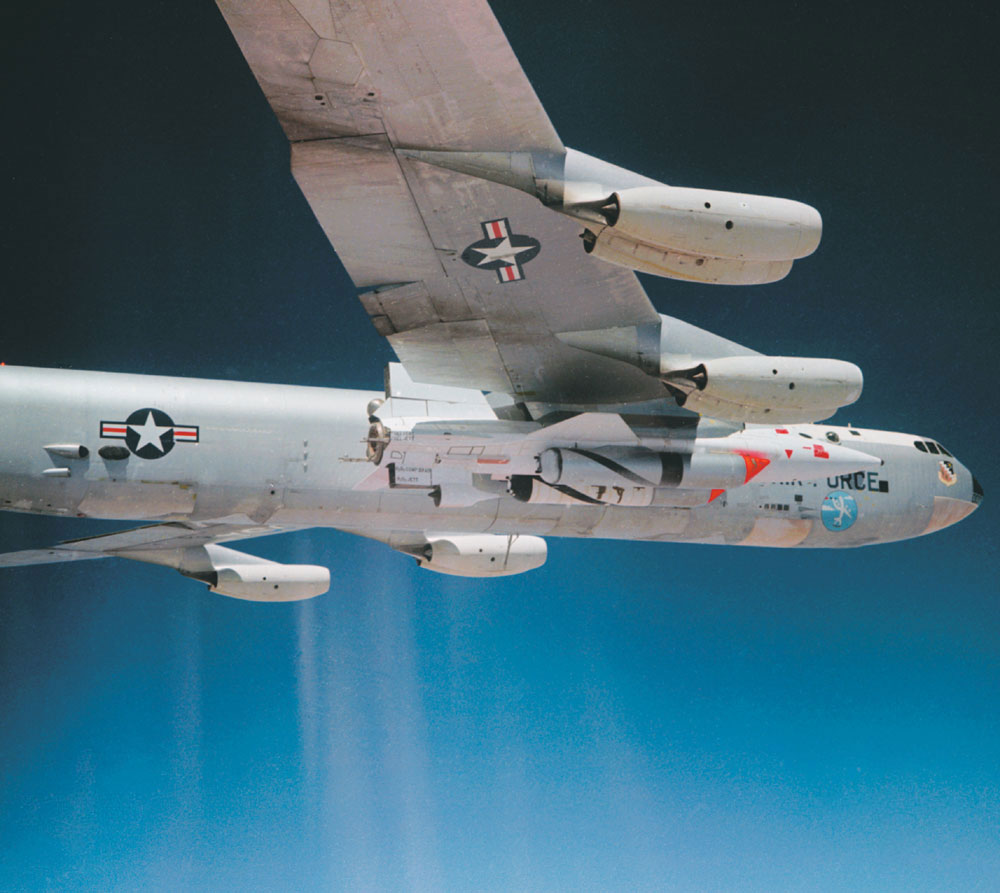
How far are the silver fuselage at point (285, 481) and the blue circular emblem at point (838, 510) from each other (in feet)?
0.05

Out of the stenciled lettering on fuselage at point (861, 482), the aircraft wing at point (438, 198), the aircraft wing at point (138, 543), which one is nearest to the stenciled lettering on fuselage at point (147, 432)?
the aircraft wing at point (438, 198)

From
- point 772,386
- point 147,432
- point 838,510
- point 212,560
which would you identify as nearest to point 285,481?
point 147,432

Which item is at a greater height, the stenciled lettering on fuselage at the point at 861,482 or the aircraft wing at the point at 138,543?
the stenciled lettering on fuselage at the point at 861,482

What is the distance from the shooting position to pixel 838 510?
12.7 meters

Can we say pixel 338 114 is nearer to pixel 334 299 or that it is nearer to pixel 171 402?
pixel 171 402

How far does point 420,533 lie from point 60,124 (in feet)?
23.9

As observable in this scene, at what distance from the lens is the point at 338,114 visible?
7.85m

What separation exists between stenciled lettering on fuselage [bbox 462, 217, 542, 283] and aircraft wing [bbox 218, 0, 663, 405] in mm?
13

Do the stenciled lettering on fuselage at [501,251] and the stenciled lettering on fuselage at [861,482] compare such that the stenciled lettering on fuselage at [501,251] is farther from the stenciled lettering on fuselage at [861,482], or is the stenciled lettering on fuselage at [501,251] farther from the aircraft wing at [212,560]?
the aircraft wing at [212,560]

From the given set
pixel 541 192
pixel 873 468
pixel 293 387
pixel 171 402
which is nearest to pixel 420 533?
pixel 293 387

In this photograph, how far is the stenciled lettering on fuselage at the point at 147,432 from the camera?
10266 millimetres

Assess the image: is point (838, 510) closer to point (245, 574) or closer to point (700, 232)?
point (700, 232)

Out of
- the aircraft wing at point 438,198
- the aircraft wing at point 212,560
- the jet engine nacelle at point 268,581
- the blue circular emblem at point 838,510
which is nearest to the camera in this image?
the aircraft wing at point 438,198

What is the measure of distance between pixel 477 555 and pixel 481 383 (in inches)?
169
